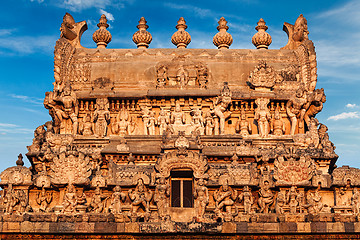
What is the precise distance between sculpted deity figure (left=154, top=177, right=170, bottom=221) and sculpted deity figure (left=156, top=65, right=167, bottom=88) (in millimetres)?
8606

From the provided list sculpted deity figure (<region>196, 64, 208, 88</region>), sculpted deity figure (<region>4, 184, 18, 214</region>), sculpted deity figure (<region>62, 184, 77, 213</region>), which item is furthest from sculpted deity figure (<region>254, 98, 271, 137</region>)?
sculpted deity figure (<region>4, 184, 18, 214</region>)

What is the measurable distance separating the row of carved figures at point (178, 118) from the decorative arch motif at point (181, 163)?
490 centimetres

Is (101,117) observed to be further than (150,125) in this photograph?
No

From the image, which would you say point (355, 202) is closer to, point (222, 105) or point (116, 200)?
point (222, 105)

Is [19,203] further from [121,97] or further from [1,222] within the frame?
[121,97]

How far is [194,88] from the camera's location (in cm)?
3544

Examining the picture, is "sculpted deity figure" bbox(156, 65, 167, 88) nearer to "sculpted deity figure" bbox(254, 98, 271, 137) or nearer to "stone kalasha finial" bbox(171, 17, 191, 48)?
"stone kalasha finial" bbox(171, 17, 191, 48)

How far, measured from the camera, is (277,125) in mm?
34656

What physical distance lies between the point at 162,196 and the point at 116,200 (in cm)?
211

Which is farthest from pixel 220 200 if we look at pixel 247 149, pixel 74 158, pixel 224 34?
pixel 224 34

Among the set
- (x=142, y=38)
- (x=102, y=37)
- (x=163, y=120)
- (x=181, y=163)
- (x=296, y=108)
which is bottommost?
(x=181, y=163)

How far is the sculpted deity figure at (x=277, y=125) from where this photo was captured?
3456 centimetres

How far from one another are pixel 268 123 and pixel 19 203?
14225 millimetres

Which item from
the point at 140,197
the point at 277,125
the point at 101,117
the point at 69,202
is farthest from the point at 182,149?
the point at 277,125
